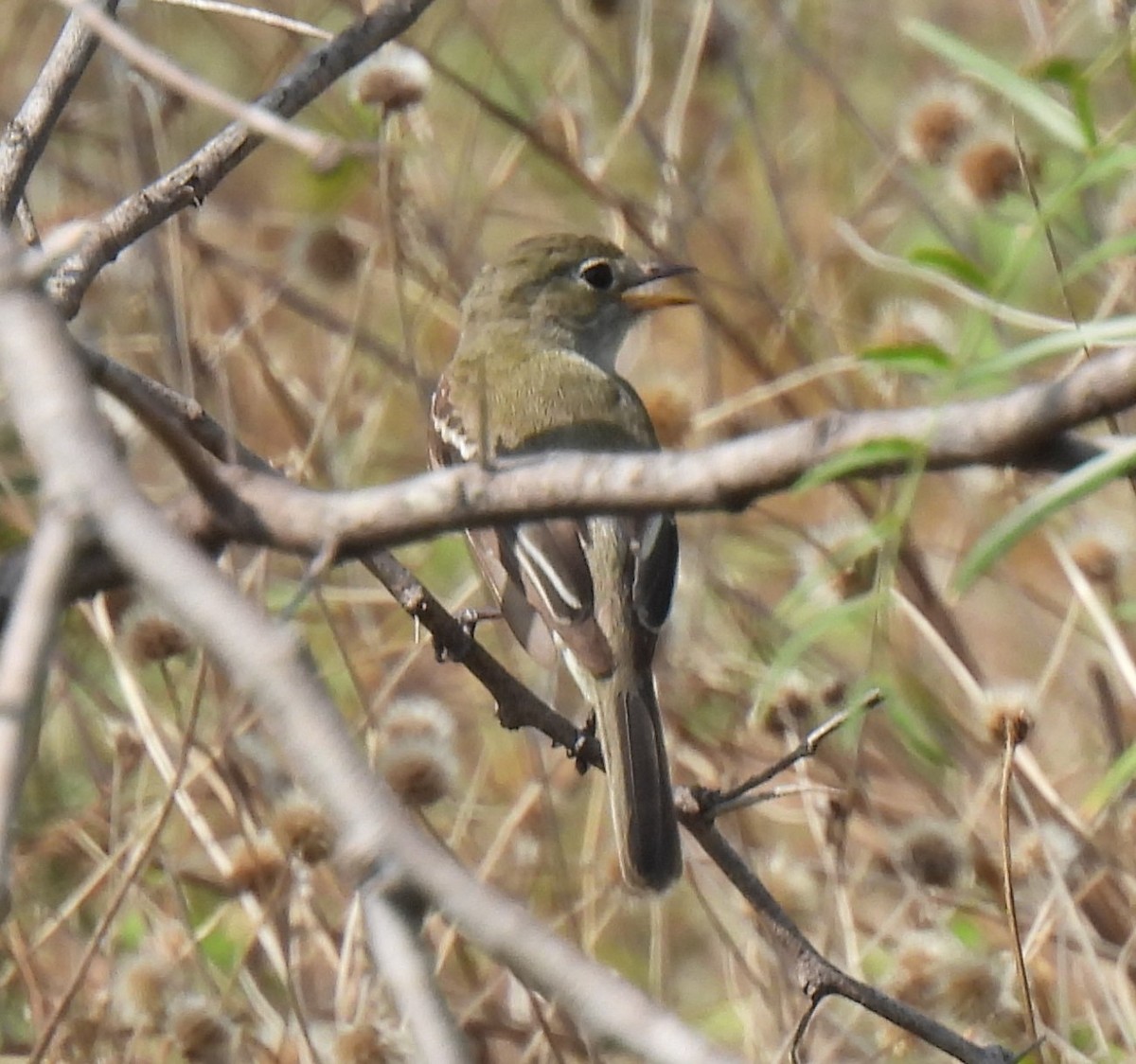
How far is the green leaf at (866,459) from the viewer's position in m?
1.64

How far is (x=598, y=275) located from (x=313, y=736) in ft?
12.9

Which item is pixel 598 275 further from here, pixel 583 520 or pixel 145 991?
pixel 145 991

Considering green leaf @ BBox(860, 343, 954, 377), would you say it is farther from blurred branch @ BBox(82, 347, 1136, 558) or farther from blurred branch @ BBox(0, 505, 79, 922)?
blurred branch @ BBox(0, 505, 79, 922)

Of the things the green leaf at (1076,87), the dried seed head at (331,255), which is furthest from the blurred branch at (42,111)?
the dried seed head at (331,255)

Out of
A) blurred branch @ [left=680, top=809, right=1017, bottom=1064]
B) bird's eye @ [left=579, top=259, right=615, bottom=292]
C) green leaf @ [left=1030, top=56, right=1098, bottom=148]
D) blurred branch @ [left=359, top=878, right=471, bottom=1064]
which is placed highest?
bird's eye @ [left=579, top=259, right=615, bottom=292]

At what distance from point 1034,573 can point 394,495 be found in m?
5.77

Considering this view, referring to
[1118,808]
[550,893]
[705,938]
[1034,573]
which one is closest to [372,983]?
[550,893]

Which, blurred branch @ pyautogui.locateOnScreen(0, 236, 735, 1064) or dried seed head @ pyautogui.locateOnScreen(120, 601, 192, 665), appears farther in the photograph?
dried seed head @ pyautogui.locateOnScreen(120, 601, 192, 665)

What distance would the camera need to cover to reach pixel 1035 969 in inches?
158

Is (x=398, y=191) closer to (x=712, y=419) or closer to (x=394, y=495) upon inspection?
(x=712, y=419)

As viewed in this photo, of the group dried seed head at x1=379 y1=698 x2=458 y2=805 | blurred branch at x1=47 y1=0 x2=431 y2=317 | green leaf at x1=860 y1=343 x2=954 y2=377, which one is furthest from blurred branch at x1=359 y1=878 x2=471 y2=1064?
dried seed head at x1=379 y1=698 x2=458 y2=805

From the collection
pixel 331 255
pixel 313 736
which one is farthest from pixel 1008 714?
pixel 331 255

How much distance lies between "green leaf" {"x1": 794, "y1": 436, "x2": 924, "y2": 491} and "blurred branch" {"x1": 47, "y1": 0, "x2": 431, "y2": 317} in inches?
48.5

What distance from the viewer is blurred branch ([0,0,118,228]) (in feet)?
9.09
